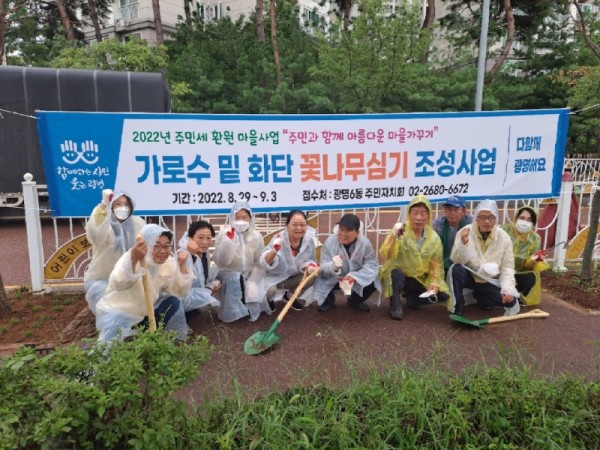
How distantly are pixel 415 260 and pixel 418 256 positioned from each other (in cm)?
5

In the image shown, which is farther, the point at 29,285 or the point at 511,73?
the point at 511,73

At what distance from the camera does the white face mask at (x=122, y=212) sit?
346 cm

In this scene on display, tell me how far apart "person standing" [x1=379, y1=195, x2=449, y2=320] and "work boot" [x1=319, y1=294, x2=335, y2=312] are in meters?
0.51

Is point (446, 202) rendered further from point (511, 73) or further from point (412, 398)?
point (511, 73)

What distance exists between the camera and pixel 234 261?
394 centimetres

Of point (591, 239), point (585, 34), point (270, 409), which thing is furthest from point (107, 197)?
point (585, 34)

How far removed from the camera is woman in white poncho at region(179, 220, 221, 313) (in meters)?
3.61

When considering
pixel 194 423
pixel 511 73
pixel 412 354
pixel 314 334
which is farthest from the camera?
pixel 511 73

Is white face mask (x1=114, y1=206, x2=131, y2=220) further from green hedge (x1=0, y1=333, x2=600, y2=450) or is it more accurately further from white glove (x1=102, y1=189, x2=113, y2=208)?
green hedge (x1=0, y1=333, x2=600, y2=450)

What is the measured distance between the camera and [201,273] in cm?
372

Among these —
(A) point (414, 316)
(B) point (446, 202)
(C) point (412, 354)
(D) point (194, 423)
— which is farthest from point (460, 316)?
(D) point (194, 423)

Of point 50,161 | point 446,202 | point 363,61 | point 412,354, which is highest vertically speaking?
point 363,61

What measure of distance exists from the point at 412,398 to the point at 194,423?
1.12m

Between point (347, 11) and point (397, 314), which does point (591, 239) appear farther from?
point (347, 11)
